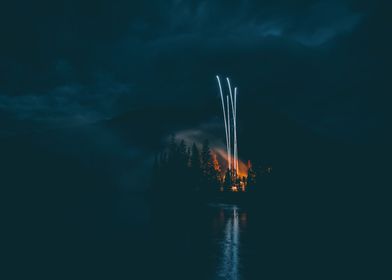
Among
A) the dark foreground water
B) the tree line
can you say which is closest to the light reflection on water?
the dark foreground water

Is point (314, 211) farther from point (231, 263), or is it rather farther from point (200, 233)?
point (231, 263)

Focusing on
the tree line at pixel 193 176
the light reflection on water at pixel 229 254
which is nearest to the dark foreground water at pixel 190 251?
the light reflection on water at pixel 229 254

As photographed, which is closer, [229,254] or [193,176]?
[229,254]

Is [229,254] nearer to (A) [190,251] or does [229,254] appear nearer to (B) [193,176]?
(A) [190,251]

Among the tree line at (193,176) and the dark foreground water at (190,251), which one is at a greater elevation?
the tree line at (193,176)

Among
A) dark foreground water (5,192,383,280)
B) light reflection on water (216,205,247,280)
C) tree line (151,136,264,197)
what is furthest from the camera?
tree line (151,136,264,197)

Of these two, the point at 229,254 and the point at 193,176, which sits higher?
the point at 193,176

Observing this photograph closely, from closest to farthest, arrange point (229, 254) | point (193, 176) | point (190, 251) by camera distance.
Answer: point (229, 254), point (190, 251), point (193, 176)

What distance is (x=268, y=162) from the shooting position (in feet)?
254

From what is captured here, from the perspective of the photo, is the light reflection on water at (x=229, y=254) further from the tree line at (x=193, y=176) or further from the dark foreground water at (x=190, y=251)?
the tree line at (x=193, y=176)

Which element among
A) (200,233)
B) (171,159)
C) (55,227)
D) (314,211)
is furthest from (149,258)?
(171,159)

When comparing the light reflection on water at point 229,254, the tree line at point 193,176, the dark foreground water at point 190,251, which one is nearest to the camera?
the light reflection on water at point 229,254

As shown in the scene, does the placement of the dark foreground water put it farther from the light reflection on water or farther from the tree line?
the tree line

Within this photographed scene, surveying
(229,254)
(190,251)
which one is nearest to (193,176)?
(190,251)
